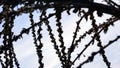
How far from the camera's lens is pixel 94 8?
2.51m

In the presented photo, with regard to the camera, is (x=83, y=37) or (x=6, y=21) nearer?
(x=6, y=21)

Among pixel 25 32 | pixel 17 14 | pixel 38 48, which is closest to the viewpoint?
pixel 17 14

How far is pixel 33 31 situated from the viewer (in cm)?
397

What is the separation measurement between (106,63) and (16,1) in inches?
73.6

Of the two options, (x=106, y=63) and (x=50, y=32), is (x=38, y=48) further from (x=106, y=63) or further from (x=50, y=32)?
(x=106, y=63)

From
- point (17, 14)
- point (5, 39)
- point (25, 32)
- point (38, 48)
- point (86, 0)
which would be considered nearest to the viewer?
point (86, 0)

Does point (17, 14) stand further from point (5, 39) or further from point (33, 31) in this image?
point (33, 31)

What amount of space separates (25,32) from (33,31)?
88 cm

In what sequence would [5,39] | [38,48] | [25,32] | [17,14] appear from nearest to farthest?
1. [17,14]
2. [25,32]
3. [5,39]
4. [38,48]

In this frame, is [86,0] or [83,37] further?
[83,37]

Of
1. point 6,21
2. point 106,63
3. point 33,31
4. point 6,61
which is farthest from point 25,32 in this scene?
point 106,63

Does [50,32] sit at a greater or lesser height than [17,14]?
greater

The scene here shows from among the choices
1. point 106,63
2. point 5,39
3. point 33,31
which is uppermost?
point 33,31

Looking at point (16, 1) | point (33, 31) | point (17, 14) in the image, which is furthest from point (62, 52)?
point (16, 1)
